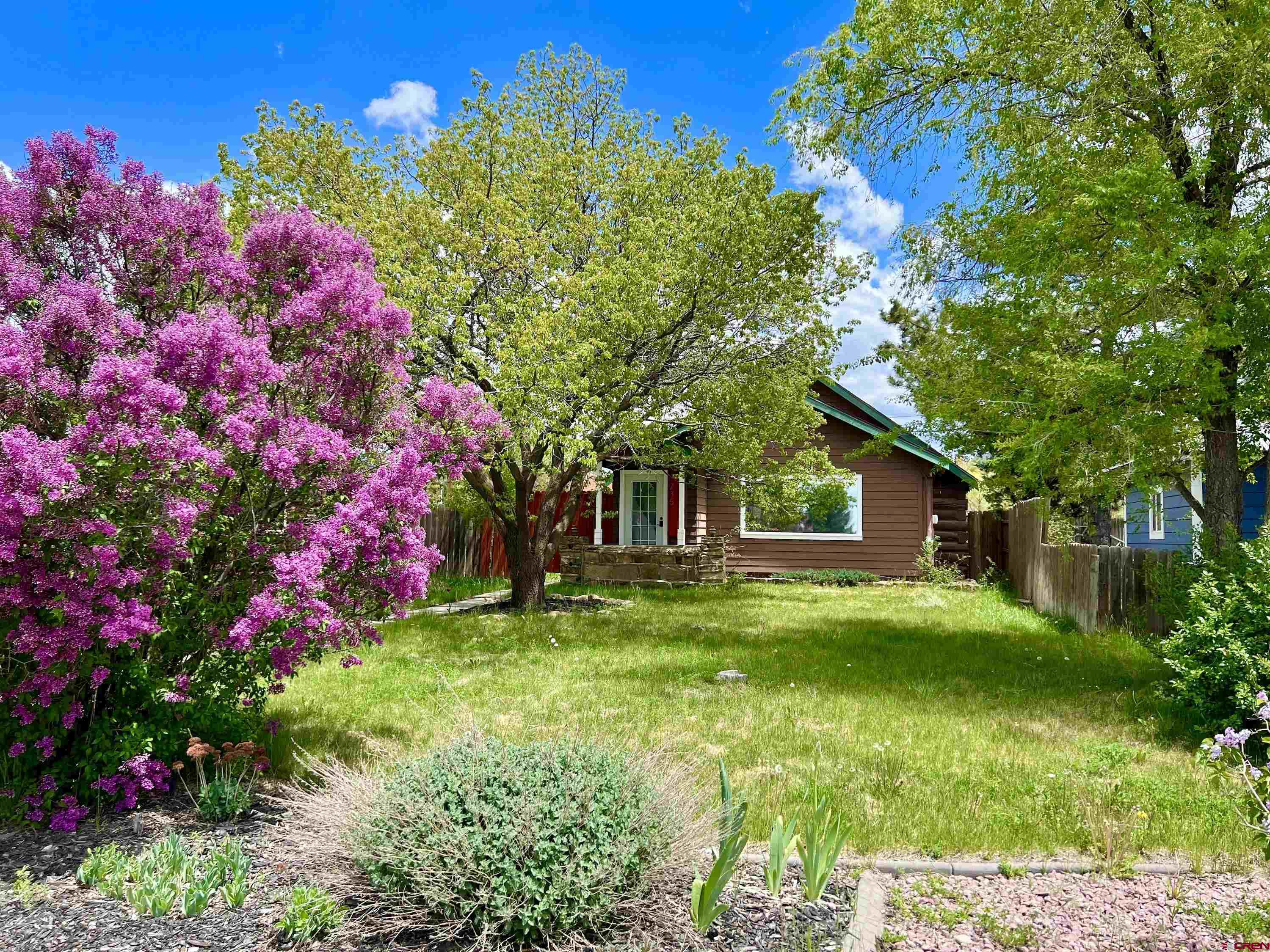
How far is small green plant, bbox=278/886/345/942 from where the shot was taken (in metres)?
2.94

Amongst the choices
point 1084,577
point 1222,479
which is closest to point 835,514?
point 1084,577

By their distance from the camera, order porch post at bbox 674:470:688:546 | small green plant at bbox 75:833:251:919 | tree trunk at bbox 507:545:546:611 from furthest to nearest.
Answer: porch post at bbox 674:470:688:546 → tree trunk at bbox 507:545:546:611 → small green plant at bbox 75:833:251:919

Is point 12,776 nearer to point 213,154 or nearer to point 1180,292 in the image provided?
point 1180,292

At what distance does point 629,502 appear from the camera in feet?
67.1

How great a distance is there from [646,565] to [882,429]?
6976 millimetres

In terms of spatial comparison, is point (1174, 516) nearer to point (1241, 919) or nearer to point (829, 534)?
point (829, 534)

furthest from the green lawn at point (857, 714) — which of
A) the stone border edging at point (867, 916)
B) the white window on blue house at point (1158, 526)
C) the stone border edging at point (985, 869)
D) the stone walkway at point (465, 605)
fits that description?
the white window on blue house at point (1158, 526)

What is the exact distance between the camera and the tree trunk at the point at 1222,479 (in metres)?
7.73

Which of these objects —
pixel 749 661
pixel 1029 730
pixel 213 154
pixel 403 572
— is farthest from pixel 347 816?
pixel 213 154

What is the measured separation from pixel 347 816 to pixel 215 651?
2.08 meters

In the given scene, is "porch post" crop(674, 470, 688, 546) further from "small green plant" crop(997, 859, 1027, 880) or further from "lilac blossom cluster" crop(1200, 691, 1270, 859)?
"small green plant" crop(997, 859, 1027, 880)

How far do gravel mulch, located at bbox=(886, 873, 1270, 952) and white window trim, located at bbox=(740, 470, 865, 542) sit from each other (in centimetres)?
1627

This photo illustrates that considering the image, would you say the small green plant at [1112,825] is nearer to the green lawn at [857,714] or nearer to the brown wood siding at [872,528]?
the green lawn at [857,714]

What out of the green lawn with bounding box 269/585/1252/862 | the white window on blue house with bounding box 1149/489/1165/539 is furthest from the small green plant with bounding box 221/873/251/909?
the white window on blue house with bounding box 1149/489/1165/539
